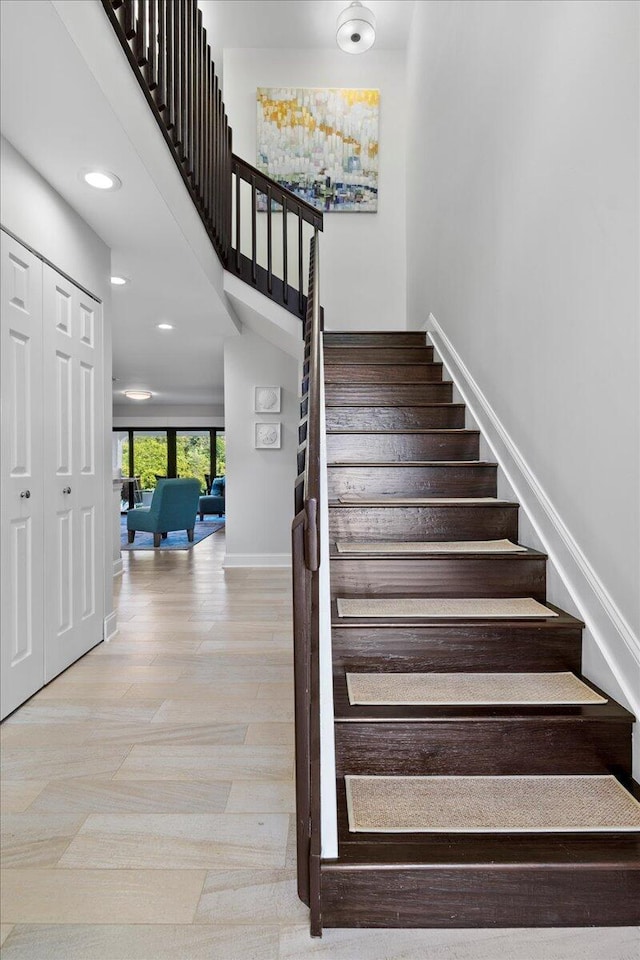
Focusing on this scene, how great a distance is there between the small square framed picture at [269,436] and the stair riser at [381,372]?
1.63 metres

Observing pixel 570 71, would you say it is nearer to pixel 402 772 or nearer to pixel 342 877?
pixel 402 772

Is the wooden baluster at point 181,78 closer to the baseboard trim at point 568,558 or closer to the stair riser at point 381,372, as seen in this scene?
the stair riser at point 381,372

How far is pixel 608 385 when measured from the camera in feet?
5.56

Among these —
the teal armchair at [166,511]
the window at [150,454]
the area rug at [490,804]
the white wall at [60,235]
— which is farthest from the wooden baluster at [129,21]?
the window at [150,454]

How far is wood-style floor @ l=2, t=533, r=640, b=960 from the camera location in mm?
1183

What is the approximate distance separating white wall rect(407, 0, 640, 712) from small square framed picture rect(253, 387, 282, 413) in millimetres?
2181

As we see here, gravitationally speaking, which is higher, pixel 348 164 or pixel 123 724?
pixel 348 164

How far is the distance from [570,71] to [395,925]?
2721mm

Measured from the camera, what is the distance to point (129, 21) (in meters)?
2.06

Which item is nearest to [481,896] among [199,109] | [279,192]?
[199,109]

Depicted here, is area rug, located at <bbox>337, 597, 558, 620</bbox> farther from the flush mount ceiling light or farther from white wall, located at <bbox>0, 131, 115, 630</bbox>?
the flush mount ceiling light

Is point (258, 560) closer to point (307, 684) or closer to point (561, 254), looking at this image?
point (561, 254)

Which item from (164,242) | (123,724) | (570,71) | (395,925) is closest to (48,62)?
(164,242)

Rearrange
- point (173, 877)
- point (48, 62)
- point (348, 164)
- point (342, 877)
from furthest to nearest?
1. point (348, 164)
2. point (48, 62)
3. point (173, 877)
4. point (342, 877)
